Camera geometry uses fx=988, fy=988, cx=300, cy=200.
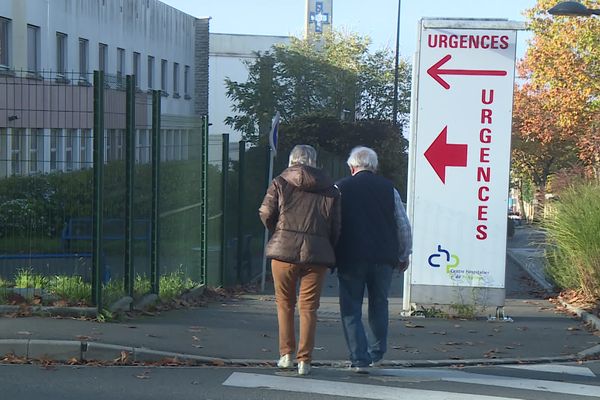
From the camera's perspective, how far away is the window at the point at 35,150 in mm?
9883

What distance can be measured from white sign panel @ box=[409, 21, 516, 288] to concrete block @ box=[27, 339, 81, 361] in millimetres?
4927

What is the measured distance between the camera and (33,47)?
3045 centimetres

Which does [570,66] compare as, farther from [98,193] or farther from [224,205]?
[98,193]

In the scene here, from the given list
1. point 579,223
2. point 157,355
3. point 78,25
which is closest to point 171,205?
point 157,355

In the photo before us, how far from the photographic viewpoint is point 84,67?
34.8 m

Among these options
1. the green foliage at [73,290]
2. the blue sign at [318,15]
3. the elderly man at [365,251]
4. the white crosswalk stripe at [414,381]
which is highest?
the blue sign at [318,15]

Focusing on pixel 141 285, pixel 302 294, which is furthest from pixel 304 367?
pixel 141 285

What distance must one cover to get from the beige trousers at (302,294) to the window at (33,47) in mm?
23735

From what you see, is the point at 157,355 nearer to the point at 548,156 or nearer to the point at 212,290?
the point at 212,290

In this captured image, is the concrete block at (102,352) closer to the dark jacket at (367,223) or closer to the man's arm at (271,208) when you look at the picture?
the man's arm at (271,208)

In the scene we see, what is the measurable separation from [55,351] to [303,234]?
2.41 metres

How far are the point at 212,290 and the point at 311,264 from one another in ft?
22.4

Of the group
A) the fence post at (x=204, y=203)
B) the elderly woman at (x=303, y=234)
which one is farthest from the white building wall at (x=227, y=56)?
the elderly woman at (x=303, y=234)

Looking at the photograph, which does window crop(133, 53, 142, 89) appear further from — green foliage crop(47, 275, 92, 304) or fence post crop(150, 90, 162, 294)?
green foliage crop(47, 275, 92, 304)
